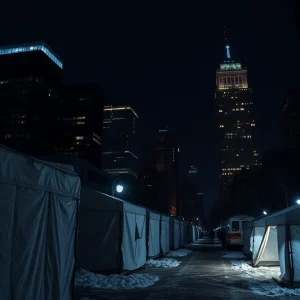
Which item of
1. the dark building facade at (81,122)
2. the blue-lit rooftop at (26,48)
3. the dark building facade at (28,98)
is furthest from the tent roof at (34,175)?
the blue-lit rooftop at (26,48)

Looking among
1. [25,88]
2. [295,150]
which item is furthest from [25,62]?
[295,150]

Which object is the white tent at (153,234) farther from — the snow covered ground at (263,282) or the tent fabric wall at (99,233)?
the tent fabric wall at (99,233)

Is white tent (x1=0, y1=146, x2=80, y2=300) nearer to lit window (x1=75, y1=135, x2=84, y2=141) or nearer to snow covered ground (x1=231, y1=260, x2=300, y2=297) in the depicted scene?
snow covered ground (x1=231, y1=260, x2=300, y2=297)

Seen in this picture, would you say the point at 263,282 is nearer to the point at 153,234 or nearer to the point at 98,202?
the point at 98,202

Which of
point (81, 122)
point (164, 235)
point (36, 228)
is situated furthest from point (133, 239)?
point (81, 122)

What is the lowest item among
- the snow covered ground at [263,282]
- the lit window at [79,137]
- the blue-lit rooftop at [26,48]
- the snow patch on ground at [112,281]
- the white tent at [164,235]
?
the snow covered ground at [263,282]

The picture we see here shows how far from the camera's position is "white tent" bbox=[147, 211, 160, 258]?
21.6 meters

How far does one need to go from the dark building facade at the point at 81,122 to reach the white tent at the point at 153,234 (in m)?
136

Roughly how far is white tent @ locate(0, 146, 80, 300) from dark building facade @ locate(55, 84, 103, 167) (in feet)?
501

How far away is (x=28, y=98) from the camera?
5576 inches

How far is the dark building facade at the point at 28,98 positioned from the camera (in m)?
137

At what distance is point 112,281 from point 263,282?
569cm

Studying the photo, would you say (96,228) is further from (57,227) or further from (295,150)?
(295,150)

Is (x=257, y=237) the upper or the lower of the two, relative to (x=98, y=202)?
lower
